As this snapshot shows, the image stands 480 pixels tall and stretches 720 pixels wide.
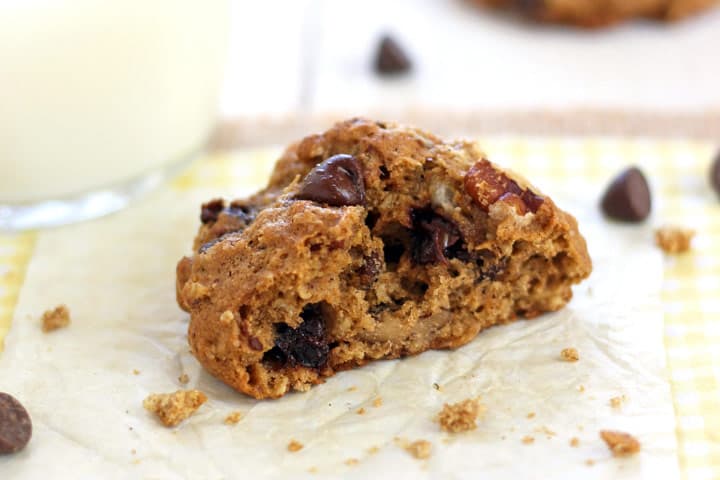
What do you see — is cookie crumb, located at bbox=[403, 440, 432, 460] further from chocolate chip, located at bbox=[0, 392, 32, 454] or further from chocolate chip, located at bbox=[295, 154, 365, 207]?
chocolate chip, located at bbox=[0, 392, 32, 454]

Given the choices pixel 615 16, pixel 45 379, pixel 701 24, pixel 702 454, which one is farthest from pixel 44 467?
pixel 701 24

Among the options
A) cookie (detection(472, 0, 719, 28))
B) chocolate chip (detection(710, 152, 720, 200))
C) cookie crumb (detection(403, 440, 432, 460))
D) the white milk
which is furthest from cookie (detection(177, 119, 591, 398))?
cookie (detection(472, 0, 719, 28))

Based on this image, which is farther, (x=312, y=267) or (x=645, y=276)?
(x=645, y=276)

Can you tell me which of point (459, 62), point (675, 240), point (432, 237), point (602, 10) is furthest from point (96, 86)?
point (602, 10)

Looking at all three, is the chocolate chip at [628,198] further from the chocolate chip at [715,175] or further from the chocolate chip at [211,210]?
the chocolate chip at [211,210]

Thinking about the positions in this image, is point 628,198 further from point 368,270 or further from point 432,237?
point 368,270

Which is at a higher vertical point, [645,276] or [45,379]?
[645,276]

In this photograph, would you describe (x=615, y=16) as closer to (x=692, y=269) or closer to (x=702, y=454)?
(x=692, y=269)
